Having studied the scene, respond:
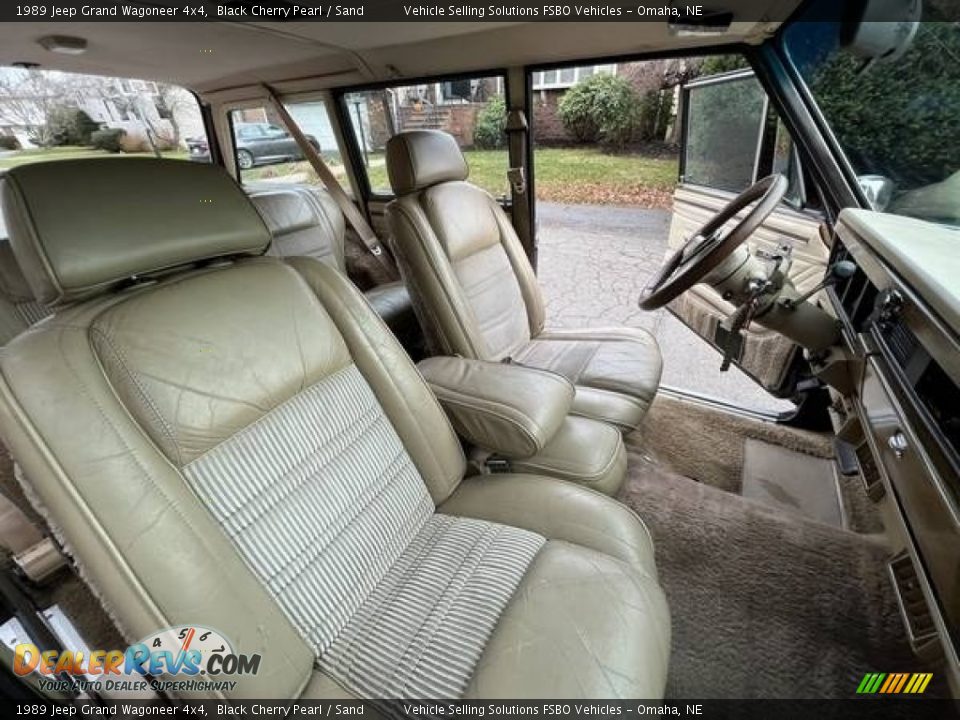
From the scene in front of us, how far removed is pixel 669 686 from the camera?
996 mm

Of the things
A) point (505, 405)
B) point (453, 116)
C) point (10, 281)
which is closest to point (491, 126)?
point (453, 116)

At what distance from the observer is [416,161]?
158 centimetres

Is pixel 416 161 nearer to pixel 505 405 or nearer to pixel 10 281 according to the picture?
pixel 505 405

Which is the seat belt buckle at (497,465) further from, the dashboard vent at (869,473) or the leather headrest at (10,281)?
the leather headrest at (10,281)

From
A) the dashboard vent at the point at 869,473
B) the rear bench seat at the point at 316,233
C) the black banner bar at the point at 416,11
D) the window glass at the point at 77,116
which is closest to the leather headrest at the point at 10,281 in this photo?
the window glass at the point at 77,116

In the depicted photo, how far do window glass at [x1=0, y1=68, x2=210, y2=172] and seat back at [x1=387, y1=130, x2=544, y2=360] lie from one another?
33.6 inches

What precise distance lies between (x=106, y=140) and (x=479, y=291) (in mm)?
1868

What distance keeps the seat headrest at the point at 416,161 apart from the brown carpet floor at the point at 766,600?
1271 millimetres

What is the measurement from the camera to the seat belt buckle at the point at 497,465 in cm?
118

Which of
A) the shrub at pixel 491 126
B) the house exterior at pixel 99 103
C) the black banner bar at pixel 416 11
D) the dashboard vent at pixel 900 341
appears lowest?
the dashboard vent at pixel 900 341

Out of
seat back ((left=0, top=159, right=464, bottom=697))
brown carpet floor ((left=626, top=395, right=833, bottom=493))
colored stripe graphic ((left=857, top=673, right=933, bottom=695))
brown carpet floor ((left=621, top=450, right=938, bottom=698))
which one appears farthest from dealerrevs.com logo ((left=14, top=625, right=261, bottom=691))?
brown carpet floor ((left=626, top=395, right=833, bottom=493))

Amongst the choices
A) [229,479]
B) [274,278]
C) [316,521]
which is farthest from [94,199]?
[316,521]

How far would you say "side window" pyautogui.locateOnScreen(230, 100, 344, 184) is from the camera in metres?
2.71

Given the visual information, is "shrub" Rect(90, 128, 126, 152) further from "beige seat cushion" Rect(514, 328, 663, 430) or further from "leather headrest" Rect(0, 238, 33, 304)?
"beige seat cushion" Rect(514, 328, 663, 430)
